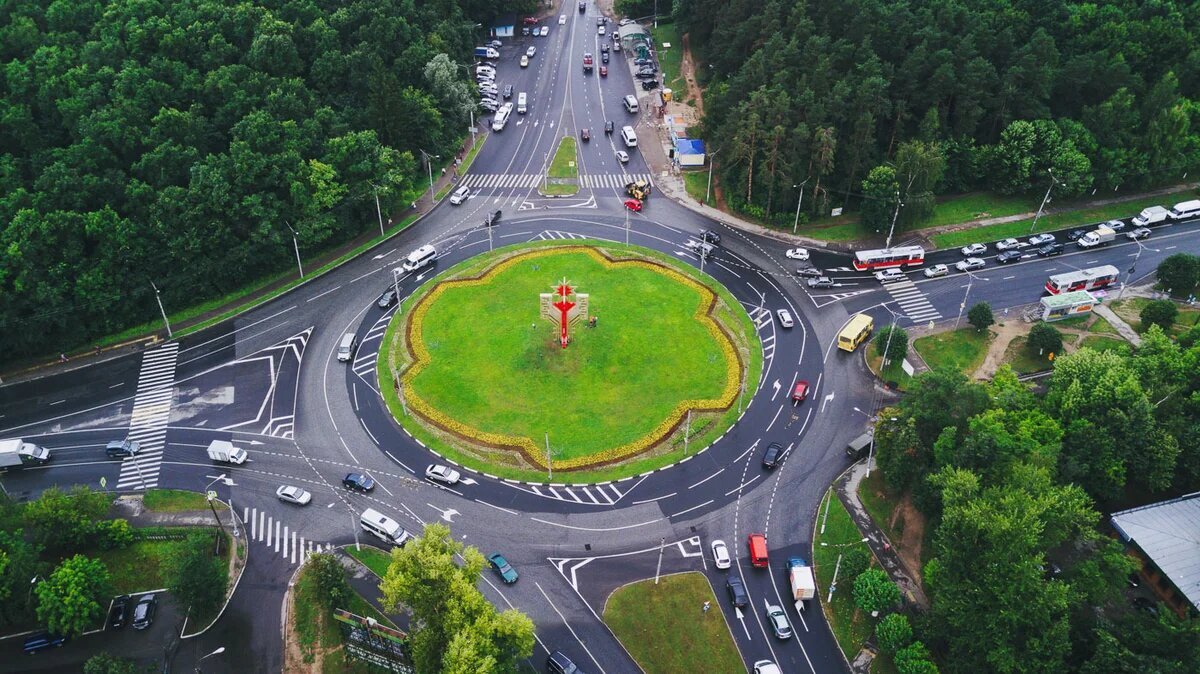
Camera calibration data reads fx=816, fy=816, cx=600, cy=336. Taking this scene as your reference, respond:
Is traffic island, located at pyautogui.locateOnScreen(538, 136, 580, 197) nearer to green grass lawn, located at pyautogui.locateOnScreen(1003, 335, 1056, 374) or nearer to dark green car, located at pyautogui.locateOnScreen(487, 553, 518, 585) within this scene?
green grass lawn, located at pyautogui.locateOnScreen(1003, 335, 1056, 374)

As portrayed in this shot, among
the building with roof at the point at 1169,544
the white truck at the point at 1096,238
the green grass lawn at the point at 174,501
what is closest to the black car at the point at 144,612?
the green grass lawn at the point at 174,501

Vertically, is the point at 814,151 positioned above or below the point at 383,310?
above

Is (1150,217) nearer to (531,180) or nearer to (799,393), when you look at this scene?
(799,393)

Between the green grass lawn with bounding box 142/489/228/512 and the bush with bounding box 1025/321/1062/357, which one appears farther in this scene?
the bush with bounding box 1025/321/1062/357

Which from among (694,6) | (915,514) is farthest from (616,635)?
(694,6)

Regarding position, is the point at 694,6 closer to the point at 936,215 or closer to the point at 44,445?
the point at 936,215

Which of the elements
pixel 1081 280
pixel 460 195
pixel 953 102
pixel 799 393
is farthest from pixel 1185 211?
pixel 460 195

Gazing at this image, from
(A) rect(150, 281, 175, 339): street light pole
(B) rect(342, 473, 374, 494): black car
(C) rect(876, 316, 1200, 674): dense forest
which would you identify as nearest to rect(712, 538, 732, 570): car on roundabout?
(C) rect(876, 316, 1200, 674): dense forest
